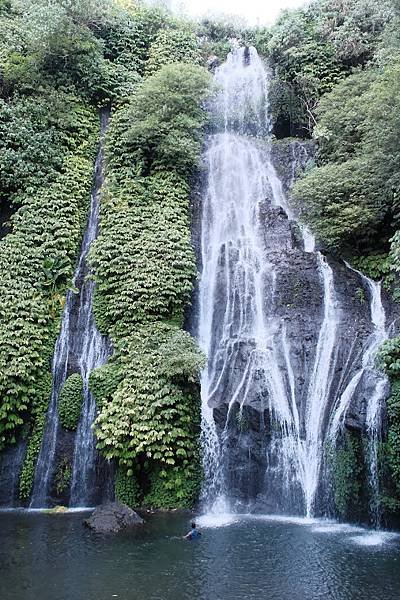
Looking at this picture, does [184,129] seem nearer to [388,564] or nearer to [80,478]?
[80,478]

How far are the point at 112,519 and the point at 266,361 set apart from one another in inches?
223

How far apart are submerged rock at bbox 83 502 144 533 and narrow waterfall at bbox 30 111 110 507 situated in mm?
2289

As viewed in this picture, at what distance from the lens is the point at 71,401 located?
1452 cm

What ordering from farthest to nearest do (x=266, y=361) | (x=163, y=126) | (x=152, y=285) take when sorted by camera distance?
(x=163, y=126) → (x=152, y=285) → (x=266, y=361)

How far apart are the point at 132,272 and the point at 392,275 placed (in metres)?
7.81

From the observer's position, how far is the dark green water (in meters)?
7.68

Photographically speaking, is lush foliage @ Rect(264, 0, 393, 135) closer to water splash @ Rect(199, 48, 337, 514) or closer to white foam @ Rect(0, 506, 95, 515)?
water splash @ Rect(199, 48, 337, 514)

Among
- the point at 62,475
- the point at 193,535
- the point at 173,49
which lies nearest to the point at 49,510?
the point at 62,475

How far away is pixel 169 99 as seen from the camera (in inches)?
808

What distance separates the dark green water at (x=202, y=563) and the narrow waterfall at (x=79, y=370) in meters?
2.12

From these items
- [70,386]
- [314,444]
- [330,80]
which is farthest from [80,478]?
[330,80]

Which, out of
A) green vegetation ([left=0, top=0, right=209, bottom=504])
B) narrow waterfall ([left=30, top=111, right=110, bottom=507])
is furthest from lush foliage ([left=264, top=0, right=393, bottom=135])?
narrow waterfall ([left=30, top=111, right=110, bottom=507])

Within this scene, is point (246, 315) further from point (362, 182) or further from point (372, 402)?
point (362, 182)

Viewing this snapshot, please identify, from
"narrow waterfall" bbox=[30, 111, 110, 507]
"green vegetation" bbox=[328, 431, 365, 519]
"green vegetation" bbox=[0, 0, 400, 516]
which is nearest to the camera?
"green vegetation" bbox=[328, 431, 365, 519]
